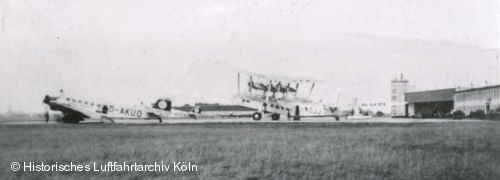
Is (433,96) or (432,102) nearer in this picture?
(433,96)

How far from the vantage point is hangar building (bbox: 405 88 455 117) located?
5604 centimetres

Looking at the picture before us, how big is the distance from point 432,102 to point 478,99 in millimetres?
14511

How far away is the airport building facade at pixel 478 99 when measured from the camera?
4369cm

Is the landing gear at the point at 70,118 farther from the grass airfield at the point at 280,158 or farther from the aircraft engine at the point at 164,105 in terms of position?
the grass airfield at the point at 280,158

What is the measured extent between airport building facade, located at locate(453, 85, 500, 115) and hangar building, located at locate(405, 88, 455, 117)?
1.37 m

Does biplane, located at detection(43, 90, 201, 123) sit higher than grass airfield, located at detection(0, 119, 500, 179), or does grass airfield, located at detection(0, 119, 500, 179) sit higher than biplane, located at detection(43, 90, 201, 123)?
biplane, located at detection(43, 90, 201, 123)

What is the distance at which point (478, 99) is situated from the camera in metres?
48.4

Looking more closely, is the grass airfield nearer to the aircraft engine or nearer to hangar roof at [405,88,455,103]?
the aircraft engine

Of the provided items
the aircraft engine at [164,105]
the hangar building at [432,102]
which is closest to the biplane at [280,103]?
the aircraft engine at [164,105]

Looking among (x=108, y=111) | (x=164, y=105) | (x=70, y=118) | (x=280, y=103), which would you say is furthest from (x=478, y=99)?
(x=70, y=118)

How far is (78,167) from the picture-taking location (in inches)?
407

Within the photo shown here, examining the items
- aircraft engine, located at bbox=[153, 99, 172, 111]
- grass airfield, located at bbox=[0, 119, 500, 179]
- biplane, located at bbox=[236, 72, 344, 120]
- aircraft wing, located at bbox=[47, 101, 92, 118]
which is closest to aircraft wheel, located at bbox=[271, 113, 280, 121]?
biplane, located at bbox=[236, 72, 344, 120]

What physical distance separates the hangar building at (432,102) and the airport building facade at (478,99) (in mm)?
1374

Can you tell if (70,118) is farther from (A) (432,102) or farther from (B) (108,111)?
(A) (432,102)
